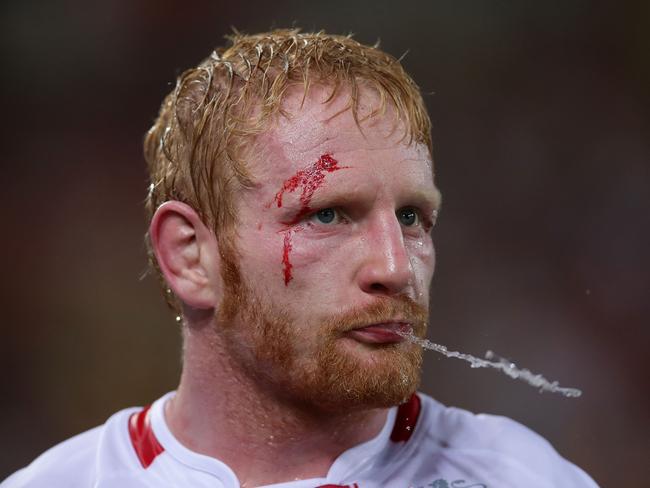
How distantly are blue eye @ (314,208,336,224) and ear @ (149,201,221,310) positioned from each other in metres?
0.23

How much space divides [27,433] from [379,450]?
97.8 inches

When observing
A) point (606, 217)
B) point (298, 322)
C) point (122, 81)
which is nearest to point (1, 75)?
point (122, 81)

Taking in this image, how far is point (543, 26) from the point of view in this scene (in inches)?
164

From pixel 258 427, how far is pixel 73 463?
445 millimetres

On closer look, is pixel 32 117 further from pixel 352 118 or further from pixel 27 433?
pixel 352 118

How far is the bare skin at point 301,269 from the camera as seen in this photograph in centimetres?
180

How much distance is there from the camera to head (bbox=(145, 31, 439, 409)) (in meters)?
1.79

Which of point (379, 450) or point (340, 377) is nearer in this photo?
point (340, 377)

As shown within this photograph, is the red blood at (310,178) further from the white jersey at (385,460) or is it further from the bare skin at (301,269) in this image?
the white jersey at (385,460)

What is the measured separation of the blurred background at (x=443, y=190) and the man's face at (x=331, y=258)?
199cm

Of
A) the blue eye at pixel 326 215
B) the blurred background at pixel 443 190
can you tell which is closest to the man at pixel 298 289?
the blue eye at pixel 326 215

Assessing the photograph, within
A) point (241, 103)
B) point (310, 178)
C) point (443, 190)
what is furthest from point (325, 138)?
point (443, 190)

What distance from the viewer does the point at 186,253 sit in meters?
1.98

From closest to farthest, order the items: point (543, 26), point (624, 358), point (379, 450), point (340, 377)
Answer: point (340, 377)
point (379, 450)
point (624, 358)
point (543, 26)
